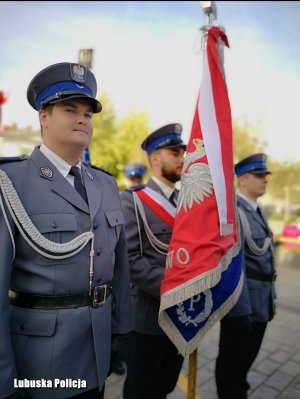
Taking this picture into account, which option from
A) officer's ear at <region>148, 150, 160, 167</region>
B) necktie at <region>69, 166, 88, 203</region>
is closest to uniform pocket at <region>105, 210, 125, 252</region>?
necktie at <region>69, 166, 88, 203</region>

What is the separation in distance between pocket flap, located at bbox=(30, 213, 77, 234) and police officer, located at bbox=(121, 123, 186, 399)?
Answer: 0.93 m

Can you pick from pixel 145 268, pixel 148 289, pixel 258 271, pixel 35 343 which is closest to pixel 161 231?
pixel 145 268

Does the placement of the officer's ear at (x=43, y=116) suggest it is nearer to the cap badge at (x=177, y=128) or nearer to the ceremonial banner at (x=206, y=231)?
the ceremonial banner at (x=206, y=231)

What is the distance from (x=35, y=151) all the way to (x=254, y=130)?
20110mm

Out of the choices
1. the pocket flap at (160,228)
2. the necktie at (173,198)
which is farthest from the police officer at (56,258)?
the necktie at (173,198)

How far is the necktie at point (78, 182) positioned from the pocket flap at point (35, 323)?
0.64m

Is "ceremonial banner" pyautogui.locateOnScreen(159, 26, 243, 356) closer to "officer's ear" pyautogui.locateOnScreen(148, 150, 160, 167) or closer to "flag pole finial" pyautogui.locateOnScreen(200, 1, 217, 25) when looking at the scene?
"flag pole finial" pyautogui.locateOnScreen(200, 1, 217, 25)

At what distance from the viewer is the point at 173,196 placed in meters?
2.89

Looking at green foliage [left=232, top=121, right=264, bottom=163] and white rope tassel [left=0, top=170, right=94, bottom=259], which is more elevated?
green foliage [left=232, top=121, right=264, bottom=163]

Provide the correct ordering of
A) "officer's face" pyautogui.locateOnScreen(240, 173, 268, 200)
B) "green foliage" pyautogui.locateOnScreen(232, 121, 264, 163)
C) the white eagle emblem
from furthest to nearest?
"green foliage" pyautogui.locateOnScreen(232, 121, 264, 163), "officer's face" pyautogui.locateOnScreen(240, 173, 268, 200), the white eagle emblem

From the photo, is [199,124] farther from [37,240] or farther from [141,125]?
[141,125]

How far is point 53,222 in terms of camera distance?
159 centimetres

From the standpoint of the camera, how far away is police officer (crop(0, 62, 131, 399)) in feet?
4.95

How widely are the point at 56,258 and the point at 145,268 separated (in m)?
0.98
